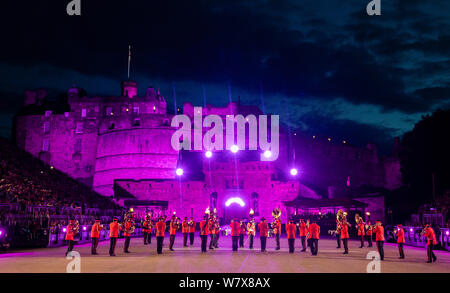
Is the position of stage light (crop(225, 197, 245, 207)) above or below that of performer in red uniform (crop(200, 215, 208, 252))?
above

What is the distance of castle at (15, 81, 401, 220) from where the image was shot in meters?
50.0

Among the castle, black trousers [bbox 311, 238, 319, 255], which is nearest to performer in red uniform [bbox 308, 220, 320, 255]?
black trousers [bbox 311, 238, 319, 255]

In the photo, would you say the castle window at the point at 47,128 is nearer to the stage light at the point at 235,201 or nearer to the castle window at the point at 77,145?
the castle window at the point at 77,145

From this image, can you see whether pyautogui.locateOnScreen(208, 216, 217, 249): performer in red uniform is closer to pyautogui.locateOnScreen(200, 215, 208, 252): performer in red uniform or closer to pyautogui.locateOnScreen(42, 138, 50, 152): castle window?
pyautogui.locateOnScreen(200, 215, 208, 252): performer in red uniform

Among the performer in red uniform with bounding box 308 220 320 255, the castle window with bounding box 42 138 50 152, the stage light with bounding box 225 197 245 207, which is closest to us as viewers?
the performer in red uniform with bounding box 308 220 320 255

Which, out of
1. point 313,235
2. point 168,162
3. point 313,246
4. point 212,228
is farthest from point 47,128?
point 313,246

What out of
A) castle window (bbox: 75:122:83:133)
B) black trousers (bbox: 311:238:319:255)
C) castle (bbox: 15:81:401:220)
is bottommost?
black trousers (bbox: 311:238:319:255)

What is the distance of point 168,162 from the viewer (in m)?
62.5

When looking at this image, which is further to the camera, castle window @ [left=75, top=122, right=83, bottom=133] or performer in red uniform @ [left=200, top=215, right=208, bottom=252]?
castle window @ [left=75, top=122, right=83, bottom=133]

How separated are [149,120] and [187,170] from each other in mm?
11984

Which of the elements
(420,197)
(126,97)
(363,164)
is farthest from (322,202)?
(126,97)

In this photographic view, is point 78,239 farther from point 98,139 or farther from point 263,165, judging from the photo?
point 98,139

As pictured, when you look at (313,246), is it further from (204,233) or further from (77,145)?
(77,145)
